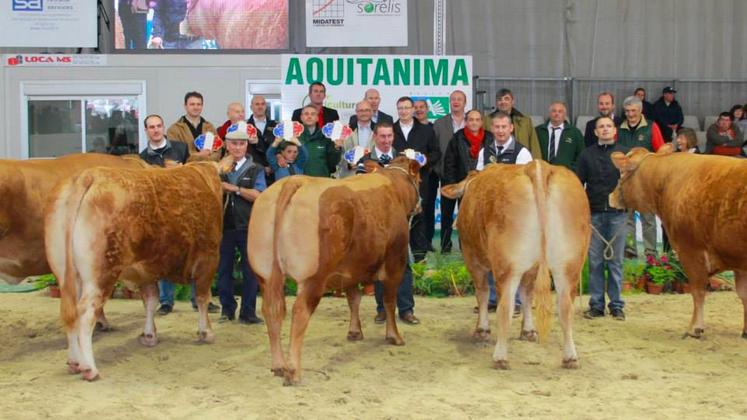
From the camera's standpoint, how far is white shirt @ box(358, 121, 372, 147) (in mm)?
8812

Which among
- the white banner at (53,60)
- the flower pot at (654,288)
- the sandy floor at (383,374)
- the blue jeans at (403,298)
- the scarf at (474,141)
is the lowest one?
the sandy floor at (383,374)

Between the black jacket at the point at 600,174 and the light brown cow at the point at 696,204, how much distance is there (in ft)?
0.39

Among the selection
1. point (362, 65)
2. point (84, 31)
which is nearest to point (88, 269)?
point (362, 65)

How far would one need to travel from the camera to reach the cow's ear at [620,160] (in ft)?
25.1

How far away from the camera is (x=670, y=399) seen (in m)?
5.37

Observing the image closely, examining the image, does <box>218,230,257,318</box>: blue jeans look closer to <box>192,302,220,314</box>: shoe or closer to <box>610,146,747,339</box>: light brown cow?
<box>192,302,220,314</box>: shoe

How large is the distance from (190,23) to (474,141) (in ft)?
23.3

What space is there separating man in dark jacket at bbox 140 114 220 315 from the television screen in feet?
21.5

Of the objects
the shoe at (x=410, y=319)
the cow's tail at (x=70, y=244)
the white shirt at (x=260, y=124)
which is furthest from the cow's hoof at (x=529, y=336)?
the white shirt at (x=260, y=124)

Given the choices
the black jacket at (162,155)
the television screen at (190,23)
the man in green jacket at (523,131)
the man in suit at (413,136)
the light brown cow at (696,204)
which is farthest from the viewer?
the television screen at (190,23)

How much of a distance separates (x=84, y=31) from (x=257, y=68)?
8.45 feet

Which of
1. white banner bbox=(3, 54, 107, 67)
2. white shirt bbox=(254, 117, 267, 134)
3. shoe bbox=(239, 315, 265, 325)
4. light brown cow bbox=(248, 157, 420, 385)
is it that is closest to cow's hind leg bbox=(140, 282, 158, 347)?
shoe bbox=(239, 315, 265, 325)

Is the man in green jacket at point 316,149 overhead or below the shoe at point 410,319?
overhead

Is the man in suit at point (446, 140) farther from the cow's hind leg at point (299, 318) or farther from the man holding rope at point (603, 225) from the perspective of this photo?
the cow's hind leg at point (299, 318)
